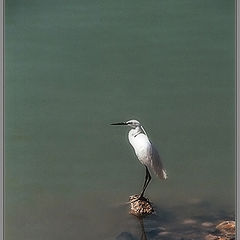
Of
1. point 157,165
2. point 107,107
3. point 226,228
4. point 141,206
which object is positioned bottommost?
point 226,228

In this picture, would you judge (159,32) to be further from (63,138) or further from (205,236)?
(205,236)

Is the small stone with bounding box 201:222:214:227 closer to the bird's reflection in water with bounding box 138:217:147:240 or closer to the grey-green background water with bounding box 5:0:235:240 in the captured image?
the grey-green background water with bounding box 5:0:235:240

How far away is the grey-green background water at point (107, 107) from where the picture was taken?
2.30 metres

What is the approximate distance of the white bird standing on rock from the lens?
2.30 meters

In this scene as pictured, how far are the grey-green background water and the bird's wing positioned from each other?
31 millimetres

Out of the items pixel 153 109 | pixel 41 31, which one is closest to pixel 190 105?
pixel 153 109

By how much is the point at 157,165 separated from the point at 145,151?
0.25 feet

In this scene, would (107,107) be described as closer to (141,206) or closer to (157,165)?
(157,165)

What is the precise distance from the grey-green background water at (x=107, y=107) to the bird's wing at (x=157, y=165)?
1.2 inches

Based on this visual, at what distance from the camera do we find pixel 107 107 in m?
2.33

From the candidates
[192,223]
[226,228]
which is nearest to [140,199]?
[192,223]

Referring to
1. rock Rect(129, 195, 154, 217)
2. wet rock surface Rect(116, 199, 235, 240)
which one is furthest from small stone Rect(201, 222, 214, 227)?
rock Rect(129, 195, 154, 217)

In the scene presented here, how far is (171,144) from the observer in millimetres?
2309

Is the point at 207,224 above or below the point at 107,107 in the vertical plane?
below
